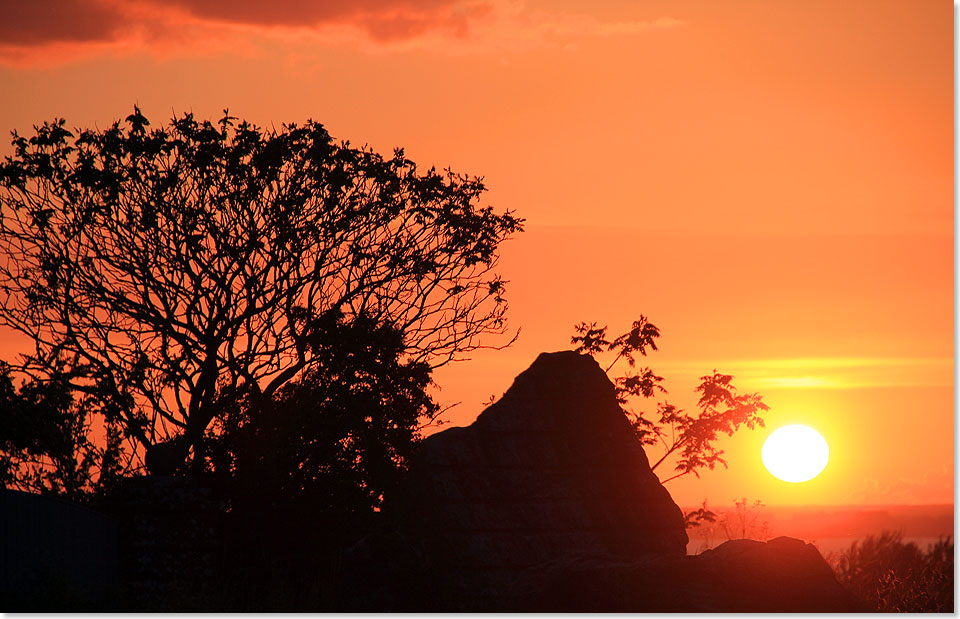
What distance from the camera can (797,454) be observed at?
16.7 meters

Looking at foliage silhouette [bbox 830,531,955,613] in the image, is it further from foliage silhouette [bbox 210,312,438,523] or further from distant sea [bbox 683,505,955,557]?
foliage silhouette [bbox 210,312,438,523]

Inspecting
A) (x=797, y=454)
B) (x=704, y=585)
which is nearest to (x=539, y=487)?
(x=704, y=585)

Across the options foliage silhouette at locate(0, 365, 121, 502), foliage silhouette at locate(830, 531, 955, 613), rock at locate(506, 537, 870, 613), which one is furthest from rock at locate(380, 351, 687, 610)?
foliage silhouette at locate(0, 365, 121, 502)

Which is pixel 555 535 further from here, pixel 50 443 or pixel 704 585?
pixel 50 443

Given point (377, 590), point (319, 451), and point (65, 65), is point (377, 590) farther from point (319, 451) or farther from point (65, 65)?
point (65, 65)

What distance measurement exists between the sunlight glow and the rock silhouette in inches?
84.7

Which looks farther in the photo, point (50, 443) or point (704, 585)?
point (50, 443)

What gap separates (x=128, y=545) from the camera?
44.4 feet

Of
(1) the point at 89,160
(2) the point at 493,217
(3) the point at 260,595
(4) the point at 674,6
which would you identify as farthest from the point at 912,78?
(1) the point at 89,160

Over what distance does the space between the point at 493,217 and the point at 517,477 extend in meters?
6.79

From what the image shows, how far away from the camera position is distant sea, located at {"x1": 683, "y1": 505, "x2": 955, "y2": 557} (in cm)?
1669

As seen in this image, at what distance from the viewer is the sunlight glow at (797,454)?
52.4 ft

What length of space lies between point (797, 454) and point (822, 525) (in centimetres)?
114

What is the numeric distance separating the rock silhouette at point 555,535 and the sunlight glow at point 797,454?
7.06 ft
